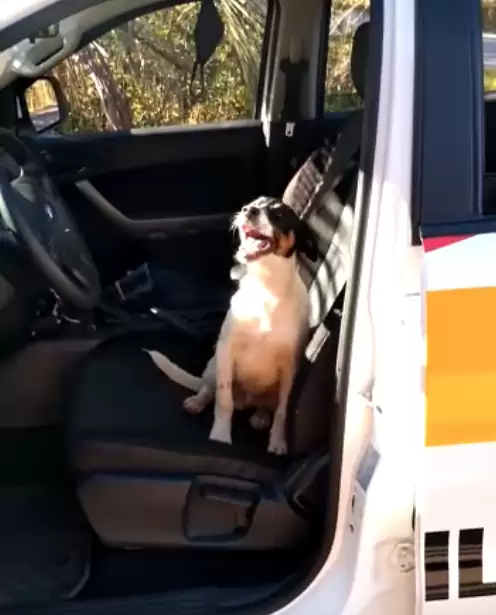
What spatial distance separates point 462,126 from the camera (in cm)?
191

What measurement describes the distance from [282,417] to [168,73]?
2859 millimetres

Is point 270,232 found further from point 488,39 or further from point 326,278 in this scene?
point 488,39

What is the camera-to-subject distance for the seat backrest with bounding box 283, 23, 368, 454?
2.46 meters

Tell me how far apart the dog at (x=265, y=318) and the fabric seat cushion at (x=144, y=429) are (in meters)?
0.06

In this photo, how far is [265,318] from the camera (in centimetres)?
277

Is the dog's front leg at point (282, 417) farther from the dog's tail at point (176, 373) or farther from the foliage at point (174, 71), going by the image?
the foliage at point (174, 71)

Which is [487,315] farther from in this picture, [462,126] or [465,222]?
[462,126]

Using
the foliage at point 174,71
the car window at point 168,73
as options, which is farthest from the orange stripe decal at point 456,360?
the car window at point 168,73

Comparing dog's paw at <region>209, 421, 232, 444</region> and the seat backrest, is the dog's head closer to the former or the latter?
the seat backrest

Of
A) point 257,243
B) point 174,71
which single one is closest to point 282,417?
point 257,243

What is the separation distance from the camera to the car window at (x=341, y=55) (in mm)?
3055

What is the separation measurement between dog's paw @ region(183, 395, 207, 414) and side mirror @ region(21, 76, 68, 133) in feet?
4.27

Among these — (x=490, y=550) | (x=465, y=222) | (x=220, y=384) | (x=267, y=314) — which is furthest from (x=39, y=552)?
(x=465, y=222)

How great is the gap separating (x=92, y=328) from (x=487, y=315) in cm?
145
